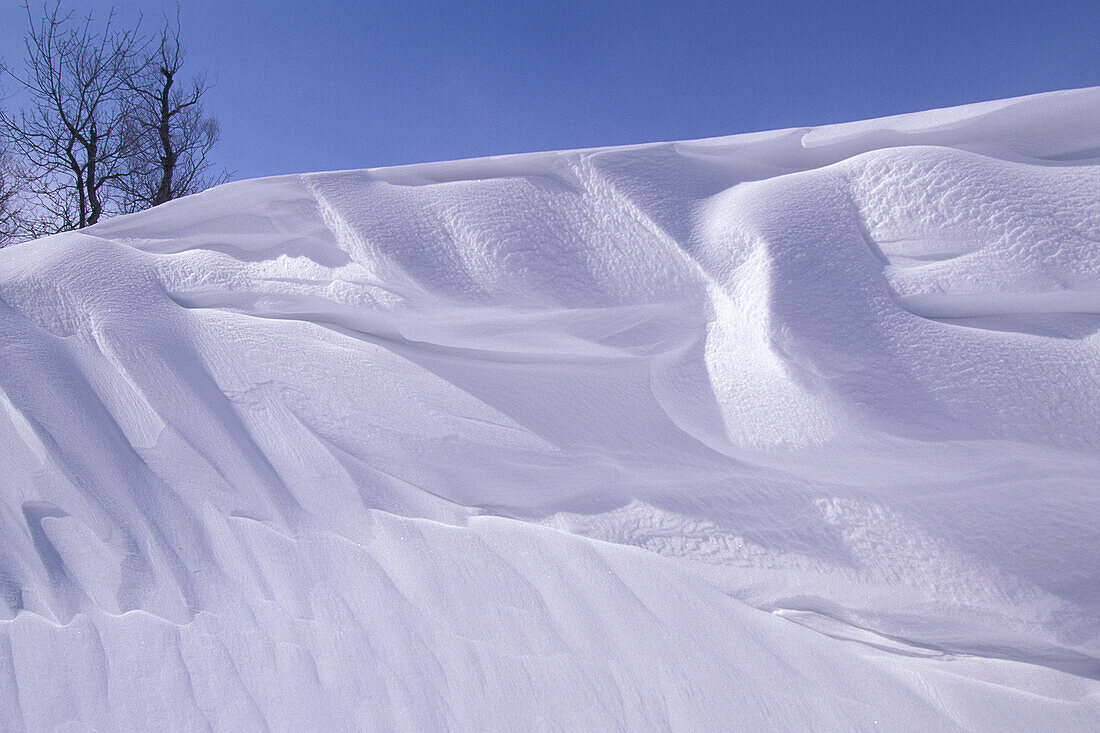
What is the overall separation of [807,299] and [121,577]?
3.92ft

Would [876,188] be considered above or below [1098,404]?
above

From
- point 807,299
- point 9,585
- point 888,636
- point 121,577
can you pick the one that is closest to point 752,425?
point 807,299

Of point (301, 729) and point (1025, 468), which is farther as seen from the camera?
point (1025, 468)

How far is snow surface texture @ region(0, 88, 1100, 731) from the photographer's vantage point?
77cm

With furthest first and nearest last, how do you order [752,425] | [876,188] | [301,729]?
[876,188]
[752,425]
[301,729]

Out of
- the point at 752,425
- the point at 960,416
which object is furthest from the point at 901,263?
the point at 752,425

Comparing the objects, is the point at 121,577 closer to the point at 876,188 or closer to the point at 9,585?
the point at 9,585

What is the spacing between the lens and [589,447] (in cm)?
105

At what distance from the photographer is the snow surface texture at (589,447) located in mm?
774

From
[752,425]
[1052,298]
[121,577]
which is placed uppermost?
[1052,298]

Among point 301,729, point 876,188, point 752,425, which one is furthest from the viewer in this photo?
point 876,188

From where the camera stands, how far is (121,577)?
37.2 inches

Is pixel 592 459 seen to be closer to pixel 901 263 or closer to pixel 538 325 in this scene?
pixel 538 325

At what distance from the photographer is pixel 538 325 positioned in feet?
3.81
